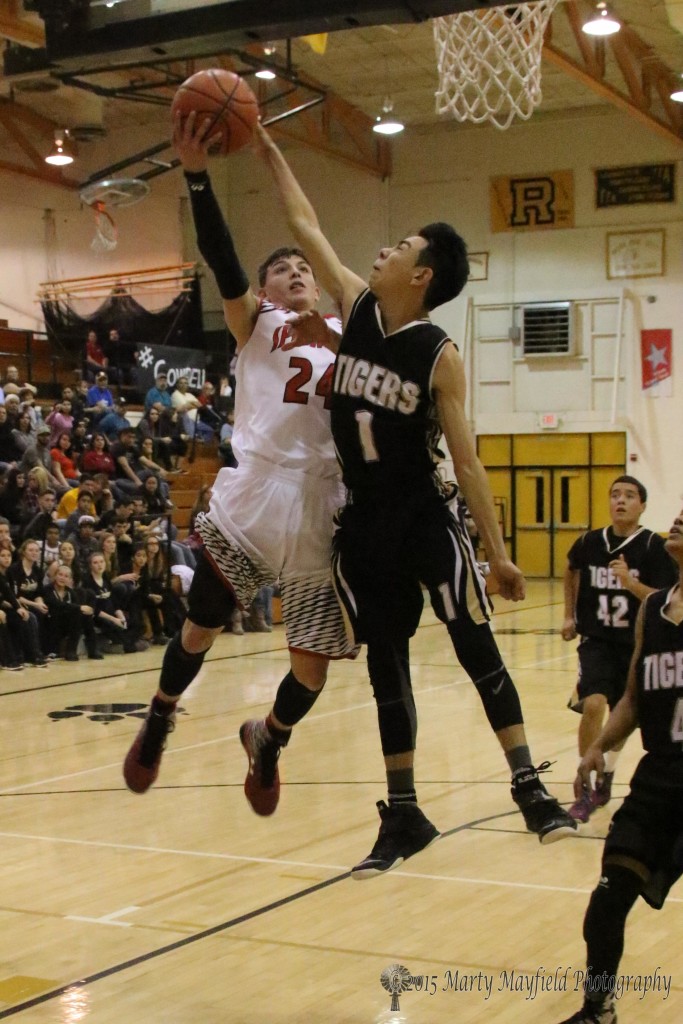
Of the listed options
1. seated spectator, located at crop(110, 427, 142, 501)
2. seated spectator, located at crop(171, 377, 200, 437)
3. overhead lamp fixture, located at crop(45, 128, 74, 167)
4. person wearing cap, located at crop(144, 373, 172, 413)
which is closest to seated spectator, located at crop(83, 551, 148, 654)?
seated spectator, located at crop(110, 427, 142, 501)

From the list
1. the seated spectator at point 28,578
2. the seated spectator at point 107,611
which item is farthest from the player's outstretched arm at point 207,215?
the seated spectator at point 107,611

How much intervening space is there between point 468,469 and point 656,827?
46.8 inches

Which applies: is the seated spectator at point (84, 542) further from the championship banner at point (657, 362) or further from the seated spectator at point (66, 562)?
the championship banner at point (657, 362)

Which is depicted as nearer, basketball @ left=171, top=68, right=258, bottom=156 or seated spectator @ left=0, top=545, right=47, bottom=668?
basketball @ left=171, top=68, right=258, bottom=156

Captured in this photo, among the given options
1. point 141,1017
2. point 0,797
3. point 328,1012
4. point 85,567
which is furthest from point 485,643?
point 85,567

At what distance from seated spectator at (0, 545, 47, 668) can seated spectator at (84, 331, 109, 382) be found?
8.10m

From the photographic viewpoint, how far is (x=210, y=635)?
4793mm

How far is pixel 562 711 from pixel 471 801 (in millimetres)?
3277

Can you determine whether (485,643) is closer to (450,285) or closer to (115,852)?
(450,285)

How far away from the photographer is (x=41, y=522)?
14.2m

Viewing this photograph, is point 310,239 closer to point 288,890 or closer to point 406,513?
point 406,513

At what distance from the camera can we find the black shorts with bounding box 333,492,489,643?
4.21 meters

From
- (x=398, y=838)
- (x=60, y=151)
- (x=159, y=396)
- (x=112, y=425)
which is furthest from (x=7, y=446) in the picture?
(x=398, y=838)

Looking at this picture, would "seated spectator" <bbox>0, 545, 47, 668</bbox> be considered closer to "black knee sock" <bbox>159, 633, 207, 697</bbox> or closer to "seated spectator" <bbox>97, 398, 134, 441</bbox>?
"seated spectator" <bbox>97, 398, 134, 441</bbox>
